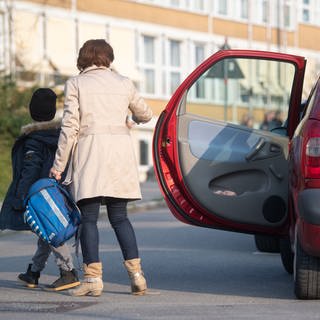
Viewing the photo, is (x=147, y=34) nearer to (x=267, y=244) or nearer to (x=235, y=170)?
(x=267, y=244)

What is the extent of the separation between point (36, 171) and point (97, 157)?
696 mm

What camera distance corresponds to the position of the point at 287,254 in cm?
1072

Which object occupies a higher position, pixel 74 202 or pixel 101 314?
pixel 74 202

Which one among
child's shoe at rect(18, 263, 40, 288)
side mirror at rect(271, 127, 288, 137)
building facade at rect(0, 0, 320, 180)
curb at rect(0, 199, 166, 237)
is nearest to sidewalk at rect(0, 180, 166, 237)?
curb at rect(0, 199, 166, 237)

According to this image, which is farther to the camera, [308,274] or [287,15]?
[287,15]

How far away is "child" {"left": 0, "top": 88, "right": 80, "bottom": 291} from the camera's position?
971 cm

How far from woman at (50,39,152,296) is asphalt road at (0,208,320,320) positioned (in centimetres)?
30

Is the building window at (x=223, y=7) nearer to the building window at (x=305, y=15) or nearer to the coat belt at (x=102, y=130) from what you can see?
the building window at (x=305, y=15)

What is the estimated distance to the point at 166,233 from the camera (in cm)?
1620

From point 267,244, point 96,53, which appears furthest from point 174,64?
point 96,53

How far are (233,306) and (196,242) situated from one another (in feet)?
19.5

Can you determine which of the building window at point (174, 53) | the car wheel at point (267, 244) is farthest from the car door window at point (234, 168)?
the building window at point (174, 53)

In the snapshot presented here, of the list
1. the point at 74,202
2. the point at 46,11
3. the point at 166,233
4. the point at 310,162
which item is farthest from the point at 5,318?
the point at 46,11

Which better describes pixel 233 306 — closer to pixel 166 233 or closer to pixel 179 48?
pixel 166 233
